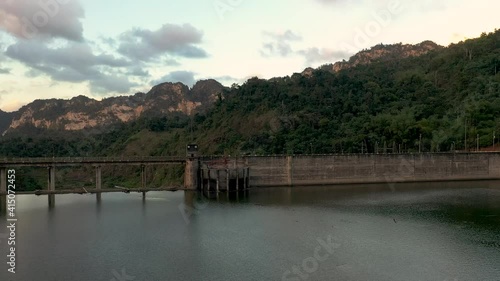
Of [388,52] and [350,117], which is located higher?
[388,52]

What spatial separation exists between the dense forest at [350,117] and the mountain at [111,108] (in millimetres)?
54399

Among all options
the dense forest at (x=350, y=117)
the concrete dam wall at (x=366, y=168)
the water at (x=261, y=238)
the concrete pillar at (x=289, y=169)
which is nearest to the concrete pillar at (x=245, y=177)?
the concrete dam wall at (x=366, y=168)

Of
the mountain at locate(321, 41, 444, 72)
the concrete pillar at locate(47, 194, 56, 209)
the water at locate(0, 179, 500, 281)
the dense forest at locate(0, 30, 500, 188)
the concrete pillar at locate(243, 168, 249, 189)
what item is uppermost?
the mountain at locate(321, 41, 444, 72)

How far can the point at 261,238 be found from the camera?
29344 mm

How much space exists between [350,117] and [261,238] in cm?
5559

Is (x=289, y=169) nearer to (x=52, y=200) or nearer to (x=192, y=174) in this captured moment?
(x=192, y=174)

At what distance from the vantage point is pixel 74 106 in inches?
7151

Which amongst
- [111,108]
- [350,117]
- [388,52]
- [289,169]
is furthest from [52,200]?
[388,52]

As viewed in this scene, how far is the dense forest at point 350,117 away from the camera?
231 feet

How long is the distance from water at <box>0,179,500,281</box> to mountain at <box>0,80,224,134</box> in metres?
134

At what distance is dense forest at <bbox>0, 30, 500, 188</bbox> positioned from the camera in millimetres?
70375

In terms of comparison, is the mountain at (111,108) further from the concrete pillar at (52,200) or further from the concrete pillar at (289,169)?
the concrete pillar at (52,200)

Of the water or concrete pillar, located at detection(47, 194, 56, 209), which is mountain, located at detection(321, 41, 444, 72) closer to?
the water

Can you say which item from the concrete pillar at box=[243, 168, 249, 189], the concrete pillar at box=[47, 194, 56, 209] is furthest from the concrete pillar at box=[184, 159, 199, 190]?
the concrete pillar at box=[47, 194, 56, 209]
